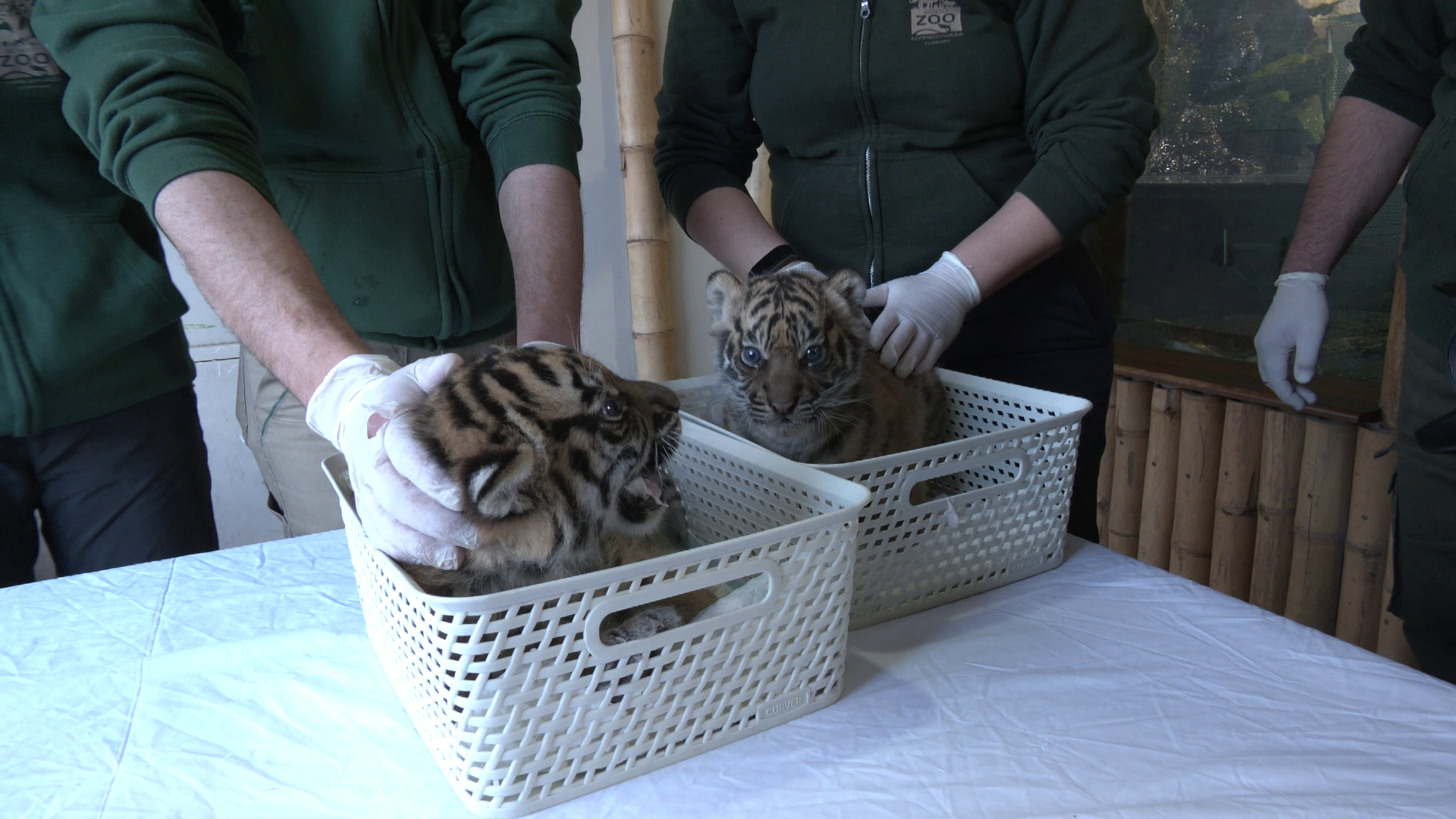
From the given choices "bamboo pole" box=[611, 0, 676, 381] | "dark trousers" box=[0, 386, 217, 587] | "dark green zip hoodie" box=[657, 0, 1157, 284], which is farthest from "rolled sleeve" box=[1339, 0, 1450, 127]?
"dark trousers" box=[0, 386, 217, 587]

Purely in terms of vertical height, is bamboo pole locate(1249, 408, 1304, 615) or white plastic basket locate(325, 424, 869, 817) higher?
white plastic basket locate(325, 424, 869, 817)

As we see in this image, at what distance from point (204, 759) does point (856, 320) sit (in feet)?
4.38

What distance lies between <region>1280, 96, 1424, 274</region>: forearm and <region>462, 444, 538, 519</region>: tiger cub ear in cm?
205

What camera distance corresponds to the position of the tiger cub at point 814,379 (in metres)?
→ 1.83

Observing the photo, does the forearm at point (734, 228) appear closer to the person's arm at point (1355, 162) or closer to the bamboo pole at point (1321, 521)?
the person's arm at point (1355, 162)

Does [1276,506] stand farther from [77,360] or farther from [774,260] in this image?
[77,360]

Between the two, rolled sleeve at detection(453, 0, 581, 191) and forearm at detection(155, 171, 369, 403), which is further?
rolled sleeve at detection(453, 0, 581, 191)

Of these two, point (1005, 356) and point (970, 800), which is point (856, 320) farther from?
point (970, 800)

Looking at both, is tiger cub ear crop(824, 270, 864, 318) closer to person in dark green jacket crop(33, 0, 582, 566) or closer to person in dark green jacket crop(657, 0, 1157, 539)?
person in dark green jacket crop(657, 0, 1157, 539)

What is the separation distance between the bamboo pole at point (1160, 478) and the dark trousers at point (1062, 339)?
1491 mm

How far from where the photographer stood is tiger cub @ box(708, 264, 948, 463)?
183 centimetres

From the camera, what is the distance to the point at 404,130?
1.82 m

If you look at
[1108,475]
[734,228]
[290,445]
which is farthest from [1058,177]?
[1108,475]

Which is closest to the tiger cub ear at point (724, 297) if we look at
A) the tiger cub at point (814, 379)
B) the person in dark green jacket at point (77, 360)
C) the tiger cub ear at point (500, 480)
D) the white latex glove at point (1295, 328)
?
the tiger cub at point (814, 379)
